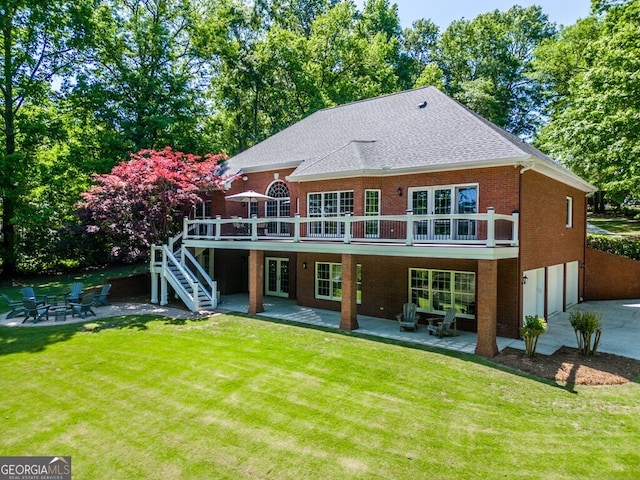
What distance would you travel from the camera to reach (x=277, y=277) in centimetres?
1977

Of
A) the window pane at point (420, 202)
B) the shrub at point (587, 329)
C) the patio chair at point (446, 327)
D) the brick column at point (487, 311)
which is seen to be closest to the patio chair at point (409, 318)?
the patio chair at point (446, 327)

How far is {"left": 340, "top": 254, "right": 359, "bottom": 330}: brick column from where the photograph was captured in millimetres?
12734

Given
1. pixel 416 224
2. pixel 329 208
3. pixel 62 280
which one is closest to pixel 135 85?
pixel 62 280

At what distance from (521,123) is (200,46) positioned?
35.0 m

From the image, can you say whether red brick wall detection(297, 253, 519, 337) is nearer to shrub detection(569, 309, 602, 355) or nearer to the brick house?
the brick house

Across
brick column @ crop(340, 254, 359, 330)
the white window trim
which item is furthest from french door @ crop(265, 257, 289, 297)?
the white window trim

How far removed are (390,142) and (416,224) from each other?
3.99m

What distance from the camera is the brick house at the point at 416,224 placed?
38.8 feet

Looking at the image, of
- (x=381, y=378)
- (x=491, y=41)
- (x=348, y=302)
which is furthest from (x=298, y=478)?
(x=491, y=41)

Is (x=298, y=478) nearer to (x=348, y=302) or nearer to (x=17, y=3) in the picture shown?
(x=348, y=302)

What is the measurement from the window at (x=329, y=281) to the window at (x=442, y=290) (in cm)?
323

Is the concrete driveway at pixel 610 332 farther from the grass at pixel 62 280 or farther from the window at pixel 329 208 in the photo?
the grass at pixel 62 280

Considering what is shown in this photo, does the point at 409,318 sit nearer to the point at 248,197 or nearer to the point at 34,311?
the point at 248,197

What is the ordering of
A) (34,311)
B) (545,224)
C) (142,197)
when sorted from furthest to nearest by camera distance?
1. (142,197)
2. (545,224)
3. (34,311)
